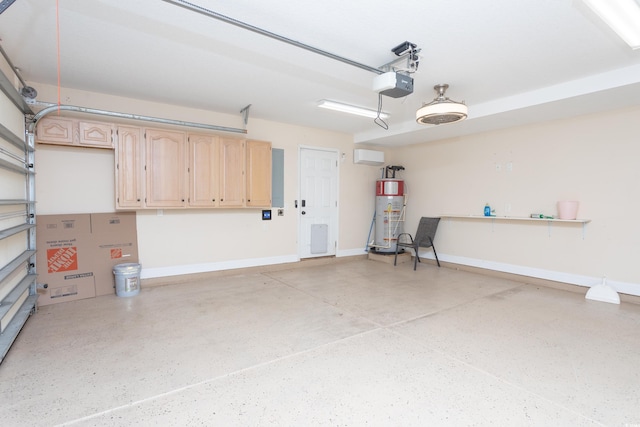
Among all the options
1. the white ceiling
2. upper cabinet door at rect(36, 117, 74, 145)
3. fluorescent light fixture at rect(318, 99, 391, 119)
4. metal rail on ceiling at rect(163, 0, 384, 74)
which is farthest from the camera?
fluorescent light fixture at rect(318, 99, 391, 119)

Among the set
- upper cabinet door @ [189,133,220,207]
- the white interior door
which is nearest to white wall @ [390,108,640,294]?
the white interior door

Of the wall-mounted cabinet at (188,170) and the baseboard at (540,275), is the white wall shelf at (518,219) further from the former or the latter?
the wall-mounted cabinet at (188,170)

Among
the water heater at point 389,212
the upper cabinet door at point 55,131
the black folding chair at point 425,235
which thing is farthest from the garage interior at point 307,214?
the black folding chair at point 425,235

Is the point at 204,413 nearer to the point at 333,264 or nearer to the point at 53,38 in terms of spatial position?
the point at 53,38

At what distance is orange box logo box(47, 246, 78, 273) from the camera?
3.84 m

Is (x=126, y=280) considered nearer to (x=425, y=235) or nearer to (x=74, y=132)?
(x=74, y=132)

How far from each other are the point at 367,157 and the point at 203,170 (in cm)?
341

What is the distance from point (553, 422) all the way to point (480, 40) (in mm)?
2831

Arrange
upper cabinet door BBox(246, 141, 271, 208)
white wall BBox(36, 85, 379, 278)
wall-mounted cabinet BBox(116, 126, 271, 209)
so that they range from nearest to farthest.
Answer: white wall BBox(36, 85, 379, 278) → wall-mounted cabinet BBox(116, 126, 271, 209) → upper cabinet door BBox(246, 141, 271, 208)

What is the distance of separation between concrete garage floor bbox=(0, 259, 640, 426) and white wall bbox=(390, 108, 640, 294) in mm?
746

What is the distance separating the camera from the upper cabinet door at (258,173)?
16.3 feet

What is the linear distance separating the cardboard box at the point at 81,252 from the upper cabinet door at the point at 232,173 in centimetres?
129

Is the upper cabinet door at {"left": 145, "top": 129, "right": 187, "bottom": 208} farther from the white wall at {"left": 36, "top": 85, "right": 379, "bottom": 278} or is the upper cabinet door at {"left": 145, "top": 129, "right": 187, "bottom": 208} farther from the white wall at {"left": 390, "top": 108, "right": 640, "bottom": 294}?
the white wall at {"left": 390, "top": 108, "right": 640, "bottom": 294}

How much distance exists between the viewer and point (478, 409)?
1968 millimetres
